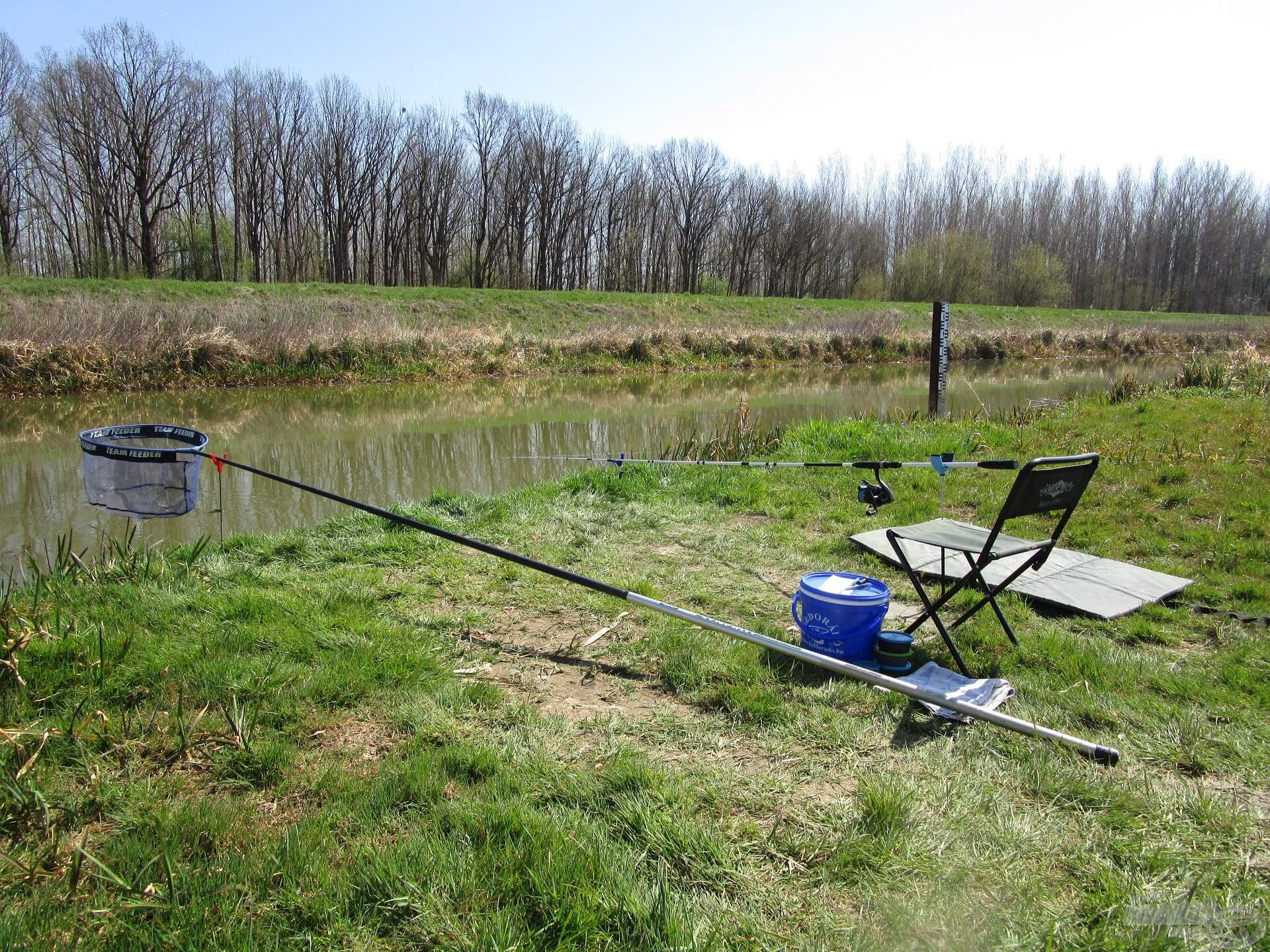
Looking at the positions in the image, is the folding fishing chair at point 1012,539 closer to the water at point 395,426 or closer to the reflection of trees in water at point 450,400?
the water at point 395,426

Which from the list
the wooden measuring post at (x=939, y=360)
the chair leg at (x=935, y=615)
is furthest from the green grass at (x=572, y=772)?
the wooden measuring post at (x=939, y=360)

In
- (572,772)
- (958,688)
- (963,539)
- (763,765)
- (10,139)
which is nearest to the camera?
(572,772)

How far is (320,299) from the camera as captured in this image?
24703mm

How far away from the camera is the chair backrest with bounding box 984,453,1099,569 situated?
3355 mm

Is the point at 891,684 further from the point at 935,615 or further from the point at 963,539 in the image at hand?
the point at 963,539

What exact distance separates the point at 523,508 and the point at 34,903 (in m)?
4.95

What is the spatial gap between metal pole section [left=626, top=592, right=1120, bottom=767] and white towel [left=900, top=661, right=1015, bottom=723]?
0.24 feet

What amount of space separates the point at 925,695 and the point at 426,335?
2017cm

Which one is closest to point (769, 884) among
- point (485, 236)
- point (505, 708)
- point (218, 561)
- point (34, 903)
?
point (505, 708)

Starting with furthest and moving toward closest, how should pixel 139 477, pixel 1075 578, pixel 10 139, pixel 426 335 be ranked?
pixel 10 139, pixel 426 335, pixel 1075 578, pixel 139 477

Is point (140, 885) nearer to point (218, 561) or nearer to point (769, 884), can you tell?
point (769, 884)

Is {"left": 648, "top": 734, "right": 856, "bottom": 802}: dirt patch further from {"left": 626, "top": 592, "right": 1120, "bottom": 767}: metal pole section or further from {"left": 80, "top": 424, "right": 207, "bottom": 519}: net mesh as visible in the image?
{"left": 80, "top": 424, "right": 207, "bottom": 519}: net mesh

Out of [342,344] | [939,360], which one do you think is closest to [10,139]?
[342,344]

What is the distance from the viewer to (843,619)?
3744 mm
